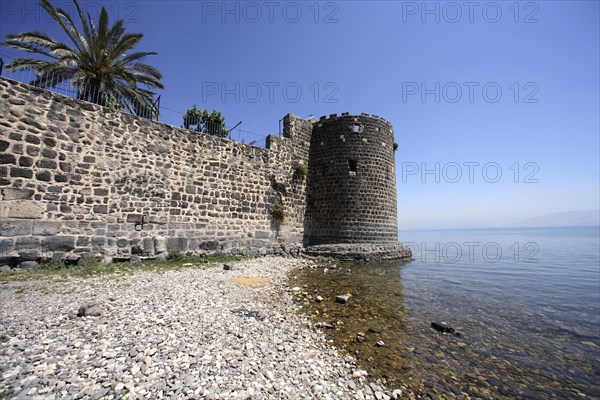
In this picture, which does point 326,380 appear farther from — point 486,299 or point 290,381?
point 486,299

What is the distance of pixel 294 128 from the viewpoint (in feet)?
51.9

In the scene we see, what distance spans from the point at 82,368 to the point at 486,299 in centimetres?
1099

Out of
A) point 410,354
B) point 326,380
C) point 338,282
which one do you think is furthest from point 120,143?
point 410,354

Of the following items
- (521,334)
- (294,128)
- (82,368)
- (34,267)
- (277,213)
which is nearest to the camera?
(82,368)

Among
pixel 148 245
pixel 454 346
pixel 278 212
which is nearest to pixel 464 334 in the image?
pixel 454 346

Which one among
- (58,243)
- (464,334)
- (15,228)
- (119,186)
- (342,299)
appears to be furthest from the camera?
(119,186)

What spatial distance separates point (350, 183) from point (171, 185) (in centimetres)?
959

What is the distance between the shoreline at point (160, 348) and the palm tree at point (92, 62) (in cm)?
949

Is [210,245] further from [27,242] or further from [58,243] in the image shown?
[27,242]

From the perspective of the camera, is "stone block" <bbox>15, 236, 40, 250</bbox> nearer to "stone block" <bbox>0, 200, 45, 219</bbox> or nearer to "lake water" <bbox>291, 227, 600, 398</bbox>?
"stone block" <bbox>0, 200, 45, 219</bbox>

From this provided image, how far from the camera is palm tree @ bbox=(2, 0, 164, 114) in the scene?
1141cm

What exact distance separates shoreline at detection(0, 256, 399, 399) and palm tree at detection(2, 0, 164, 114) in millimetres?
9494

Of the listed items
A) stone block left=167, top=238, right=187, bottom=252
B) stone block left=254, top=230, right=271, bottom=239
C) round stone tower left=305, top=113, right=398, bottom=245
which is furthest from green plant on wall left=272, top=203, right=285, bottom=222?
stone block left=167, top=238, right=187, bottom=252

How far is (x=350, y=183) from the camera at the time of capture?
15555 millimetres
